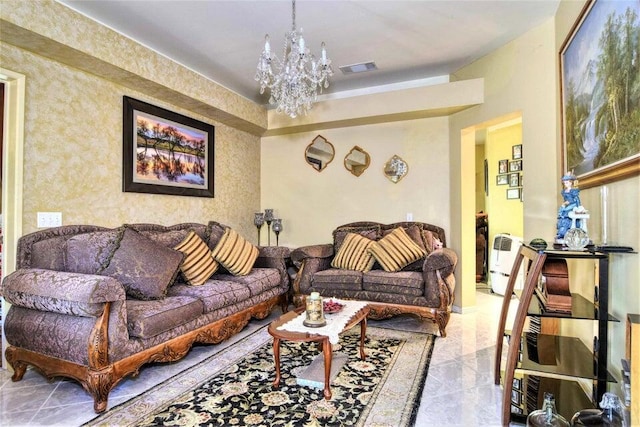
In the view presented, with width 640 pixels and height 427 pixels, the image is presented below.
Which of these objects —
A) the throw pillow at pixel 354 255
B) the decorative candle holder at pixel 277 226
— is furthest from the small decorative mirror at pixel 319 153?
the throw pillow at pixel 354 255

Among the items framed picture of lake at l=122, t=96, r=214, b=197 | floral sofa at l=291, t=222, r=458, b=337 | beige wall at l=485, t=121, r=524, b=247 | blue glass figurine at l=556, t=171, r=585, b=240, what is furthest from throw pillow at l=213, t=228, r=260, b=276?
beige wall at l=485, t=121, r=524, b=247

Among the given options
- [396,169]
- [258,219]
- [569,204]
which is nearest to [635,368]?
[569,204]

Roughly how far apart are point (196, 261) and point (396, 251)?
2.12m

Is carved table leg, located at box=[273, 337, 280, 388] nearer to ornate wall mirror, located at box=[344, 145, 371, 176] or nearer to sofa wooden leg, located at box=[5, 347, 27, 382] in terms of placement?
sofa wooden leg, located at box=[5, 347, 27, 382]

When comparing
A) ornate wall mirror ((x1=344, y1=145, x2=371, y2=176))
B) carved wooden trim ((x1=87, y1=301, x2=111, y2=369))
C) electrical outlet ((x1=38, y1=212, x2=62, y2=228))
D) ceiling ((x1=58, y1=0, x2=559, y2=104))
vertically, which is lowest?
carved wooden trim ((x1=87, y1=301, x2=111, y2=369))

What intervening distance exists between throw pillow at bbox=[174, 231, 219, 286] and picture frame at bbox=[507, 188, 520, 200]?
4809 mm

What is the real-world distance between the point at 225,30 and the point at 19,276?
249 cm

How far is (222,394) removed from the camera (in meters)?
2.18

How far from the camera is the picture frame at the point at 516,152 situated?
5485 mm

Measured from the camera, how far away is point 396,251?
3775mm

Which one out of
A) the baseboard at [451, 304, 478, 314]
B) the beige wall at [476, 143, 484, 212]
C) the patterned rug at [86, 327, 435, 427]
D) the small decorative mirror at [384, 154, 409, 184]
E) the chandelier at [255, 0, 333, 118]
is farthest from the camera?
the beige wall at [476, 143, 484, 212]

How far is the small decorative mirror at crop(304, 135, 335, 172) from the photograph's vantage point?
4.85 meters

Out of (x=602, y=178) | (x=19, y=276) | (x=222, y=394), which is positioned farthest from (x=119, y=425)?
(x=602, y=178)

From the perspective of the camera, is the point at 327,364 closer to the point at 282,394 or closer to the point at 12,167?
the point at 282,394
